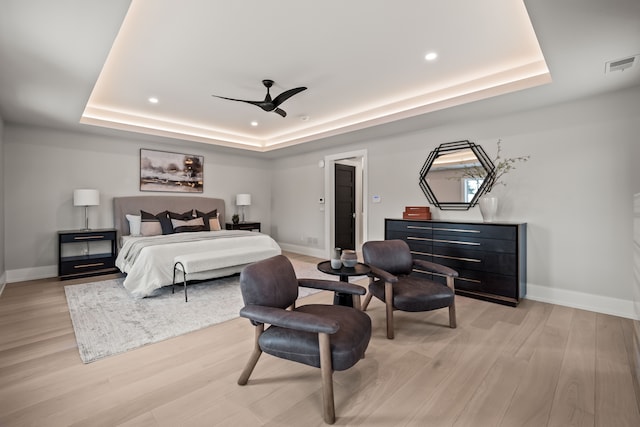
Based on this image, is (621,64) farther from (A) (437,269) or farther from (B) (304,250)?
(B) (304,250)

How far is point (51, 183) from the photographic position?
484cm

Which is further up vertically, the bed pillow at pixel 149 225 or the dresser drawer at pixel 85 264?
the bed pillow at pixel 149 225

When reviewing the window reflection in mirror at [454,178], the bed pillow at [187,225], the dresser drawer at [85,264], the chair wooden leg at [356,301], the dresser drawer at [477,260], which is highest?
the window reflection in mirror at [454,178]

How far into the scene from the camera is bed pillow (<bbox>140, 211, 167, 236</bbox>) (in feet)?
17.1

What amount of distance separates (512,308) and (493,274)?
0.41 meters

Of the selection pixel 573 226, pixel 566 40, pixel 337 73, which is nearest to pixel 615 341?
pixel 573 226

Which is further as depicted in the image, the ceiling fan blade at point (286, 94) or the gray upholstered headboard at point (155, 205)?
the gray upholstered headboard at point (155, 205)

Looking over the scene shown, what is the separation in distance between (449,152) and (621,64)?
2.03 metres

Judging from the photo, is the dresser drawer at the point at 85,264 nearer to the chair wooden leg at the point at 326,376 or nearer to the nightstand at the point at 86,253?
the nightstand at the point at 86,253

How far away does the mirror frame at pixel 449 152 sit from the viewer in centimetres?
407

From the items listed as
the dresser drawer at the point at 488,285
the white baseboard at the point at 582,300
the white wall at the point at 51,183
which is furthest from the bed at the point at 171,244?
the white baseboard at the point at 582,300

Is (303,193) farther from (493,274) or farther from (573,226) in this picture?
(573,226)

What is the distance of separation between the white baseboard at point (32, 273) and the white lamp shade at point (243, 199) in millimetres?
3392

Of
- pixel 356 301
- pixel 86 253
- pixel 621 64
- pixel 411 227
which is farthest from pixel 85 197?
pixel 621 64
